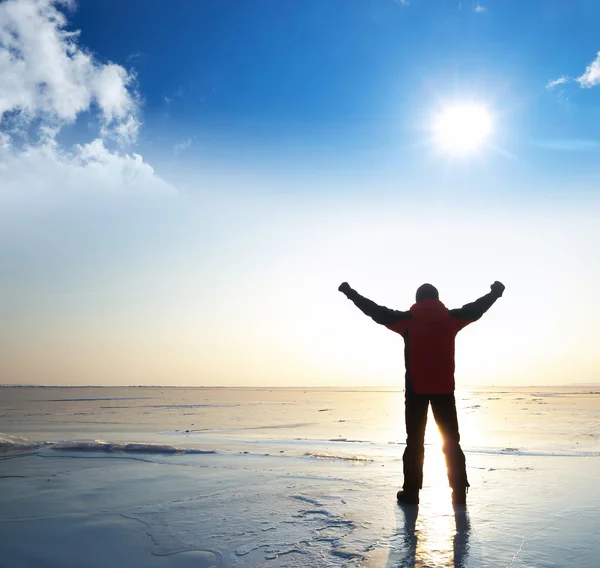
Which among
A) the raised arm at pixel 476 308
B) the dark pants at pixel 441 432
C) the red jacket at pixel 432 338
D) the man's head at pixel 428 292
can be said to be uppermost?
the man's head at pixel 428 292

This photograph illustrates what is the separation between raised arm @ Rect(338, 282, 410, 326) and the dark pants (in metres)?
0.94

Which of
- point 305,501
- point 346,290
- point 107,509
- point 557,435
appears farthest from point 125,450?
point 557,435

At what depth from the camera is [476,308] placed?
18.8 ft

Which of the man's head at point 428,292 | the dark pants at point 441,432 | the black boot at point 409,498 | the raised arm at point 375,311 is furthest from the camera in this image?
the man's head at point 428,292

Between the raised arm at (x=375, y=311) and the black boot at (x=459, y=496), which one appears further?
the raised arm at (x=375, y=311)

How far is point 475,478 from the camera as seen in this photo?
6.81m

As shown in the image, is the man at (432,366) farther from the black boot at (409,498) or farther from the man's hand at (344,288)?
A: the man's hand at (344,288)

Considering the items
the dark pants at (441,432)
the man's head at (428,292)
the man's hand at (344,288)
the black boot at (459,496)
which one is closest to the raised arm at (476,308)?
the man's head at (428,292)

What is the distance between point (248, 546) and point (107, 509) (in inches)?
84.3

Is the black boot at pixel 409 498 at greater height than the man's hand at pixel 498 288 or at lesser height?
lesser

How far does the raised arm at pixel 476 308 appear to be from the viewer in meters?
5.70

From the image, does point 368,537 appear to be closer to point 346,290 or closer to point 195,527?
point 195,527

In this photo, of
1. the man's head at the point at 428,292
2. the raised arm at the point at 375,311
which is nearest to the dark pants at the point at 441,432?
the raised arm at the point at 375,311

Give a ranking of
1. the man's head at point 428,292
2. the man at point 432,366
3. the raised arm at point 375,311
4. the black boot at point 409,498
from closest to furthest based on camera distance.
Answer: the black boot at point 409,498, the man at point 432,366, the raised arm at point 375,311, the man's head at point 428,292
